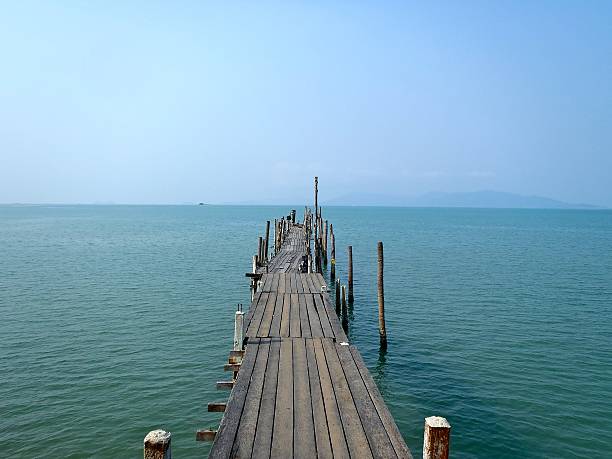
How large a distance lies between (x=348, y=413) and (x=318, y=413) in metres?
0.49

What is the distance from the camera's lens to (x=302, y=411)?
708 centimetres

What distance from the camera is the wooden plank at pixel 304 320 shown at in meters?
11.4

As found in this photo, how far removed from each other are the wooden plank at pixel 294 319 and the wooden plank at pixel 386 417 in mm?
2390

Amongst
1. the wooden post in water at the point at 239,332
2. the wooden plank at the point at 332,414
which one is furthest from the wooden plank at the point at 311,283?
the wooden plank at the point at 332,414

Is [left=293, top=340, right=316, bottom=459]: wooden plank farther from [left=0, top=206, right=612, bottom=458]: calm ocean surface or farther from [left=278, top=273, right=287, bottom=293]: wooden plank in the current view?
[left=278, top=273, right=287, bottom=293]: wooden plank

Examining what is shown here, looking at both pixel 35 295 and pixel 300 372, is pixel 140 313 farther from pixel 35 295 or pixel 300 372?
pixel 300 372

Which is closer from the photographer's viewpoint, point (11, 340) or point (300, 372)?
point (300, 372)

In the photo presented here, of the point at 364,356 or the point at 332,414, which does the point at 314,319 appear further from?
the point at 332,414

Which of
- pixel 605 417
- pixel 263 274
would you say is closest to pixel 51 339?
pixel 263 274

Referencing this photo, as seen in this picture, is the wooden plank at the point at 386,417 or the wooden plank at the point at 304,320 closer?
the wooden plank at the point at 386,417

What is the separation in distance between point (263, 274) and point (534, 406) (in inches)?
501

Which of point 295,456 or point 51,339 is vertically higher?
point 295,456

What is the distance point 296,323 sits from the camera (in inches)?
486

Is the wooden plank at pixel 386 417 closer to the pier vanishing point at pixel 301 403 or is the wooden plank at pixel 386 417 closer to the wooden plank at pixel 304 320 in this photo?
the pier vanishing point at pixel 301 403
